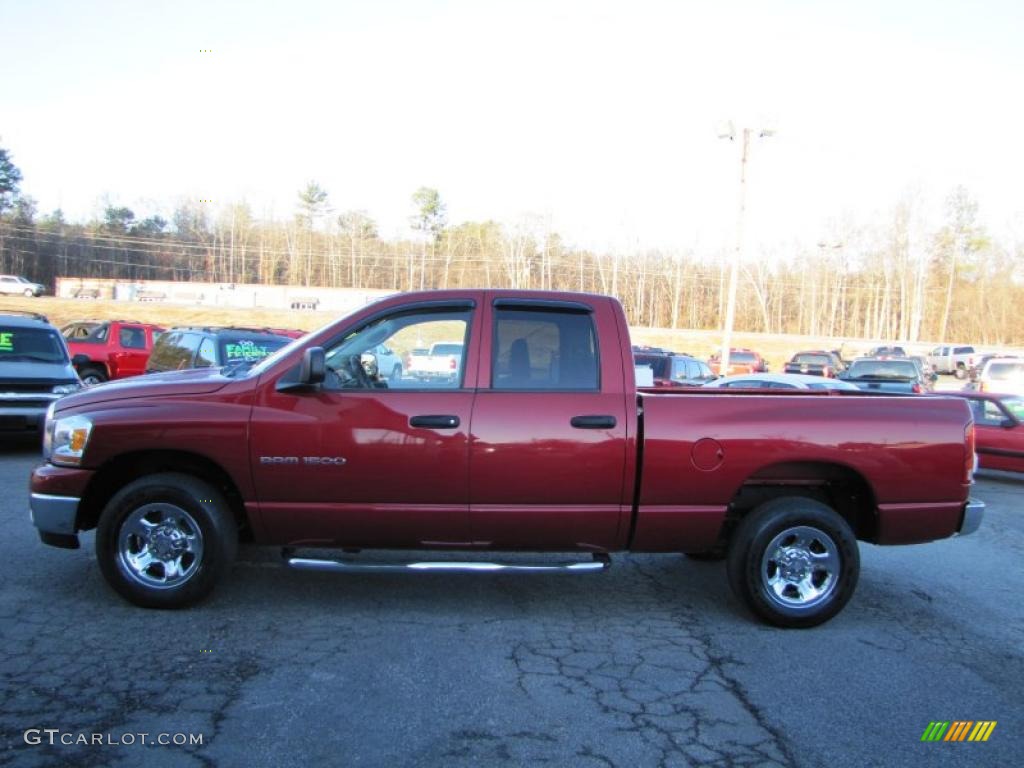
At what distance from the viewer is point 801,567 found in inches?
190

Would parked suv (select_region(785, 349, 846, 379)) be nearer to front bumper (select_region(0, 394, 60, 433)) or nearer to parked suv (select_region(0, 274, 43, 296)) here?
front bumper (select_region(0, 394, 60, 433))

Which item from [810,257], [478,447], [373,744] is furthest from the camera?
[810,257]

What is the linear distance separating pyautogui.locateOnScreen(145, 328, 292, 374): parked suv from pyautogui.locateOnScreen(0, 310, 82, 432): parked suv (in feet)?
4.15

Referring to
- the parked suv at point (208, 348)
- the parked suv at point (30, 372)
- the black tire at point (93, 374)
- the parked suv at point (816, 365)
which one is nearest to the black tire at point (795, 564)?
the parked suv at point (208, 348)

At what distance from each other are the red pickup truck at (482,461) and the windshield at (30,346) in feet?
23.6

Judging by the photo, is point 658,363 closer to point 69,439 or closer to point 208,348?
point 208,348

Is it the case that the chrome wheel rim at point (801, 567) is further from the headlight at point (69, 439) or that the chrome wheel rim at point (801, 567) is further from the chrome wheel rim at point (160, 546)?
the headlight at point (69, 439)

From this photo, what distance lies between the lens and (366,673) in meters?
3.93

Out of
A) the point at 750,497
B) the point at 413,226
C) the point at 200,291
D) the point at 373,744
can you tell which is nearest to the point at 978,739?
the point at 750,497

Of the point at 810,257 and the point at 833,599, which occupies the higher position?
the point at 810,257

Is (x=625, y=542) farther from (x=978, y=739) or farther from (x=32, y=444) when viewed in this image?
(x=32, y=444)

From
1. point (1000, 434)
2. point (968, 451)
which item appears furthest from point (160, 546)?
point (1000, 434)

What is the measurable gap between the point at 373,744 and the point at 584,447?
2.03 metres

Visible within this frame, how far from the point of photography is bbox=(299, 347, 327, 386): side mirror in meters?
4.46
